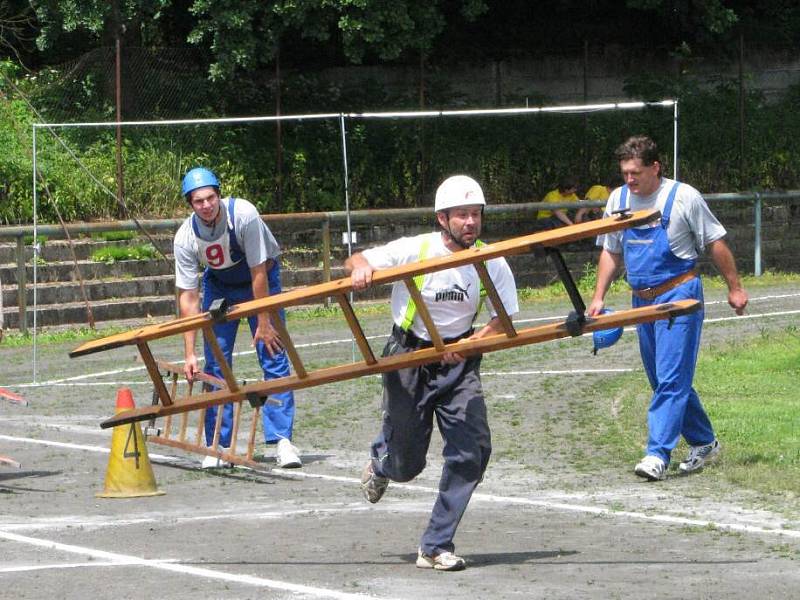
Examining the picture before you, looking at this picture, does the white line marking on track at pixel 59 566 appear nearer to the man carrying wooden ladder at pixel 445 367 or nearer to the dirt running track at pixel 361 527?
the dirt running track at pixel 361 527

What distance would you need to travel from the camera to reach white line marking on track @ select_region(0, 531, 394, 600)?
6383 mm

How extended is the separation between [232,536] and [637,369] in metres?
7.27

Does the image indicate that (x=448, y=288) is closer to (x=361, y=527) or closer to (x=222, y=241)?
(x=361, y=527)

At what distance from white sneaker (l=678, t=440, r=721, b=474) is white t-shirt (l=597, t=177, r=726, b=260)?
3.90ft

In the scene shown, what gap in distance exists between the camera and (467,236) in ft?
22.9

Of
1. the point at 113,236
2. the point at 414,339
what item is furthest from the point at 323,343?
the point at 414,339

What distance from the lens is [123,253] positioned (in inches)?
834

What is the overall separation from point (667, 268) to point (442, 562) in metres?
2.98

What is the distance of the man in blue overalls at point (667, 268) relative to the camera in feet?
29.8

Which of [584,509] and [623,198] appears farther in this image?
[623,198]

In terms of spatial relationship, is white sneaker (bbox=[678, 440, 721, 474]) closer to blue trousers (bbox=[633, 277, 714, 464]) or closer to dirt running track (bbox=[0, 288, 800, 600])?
dirt running track (bbox=[0, 288, 800, 600])

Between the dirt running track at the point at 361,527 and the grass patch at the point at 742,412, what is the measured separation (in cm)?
22

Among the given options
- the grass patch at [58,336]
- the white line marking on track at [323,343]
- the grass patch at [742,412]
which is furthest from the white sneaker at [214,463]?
the grass patch at [58,336]

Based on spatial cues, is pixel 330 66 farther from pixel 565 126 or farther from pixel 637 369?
pixel 637 369
